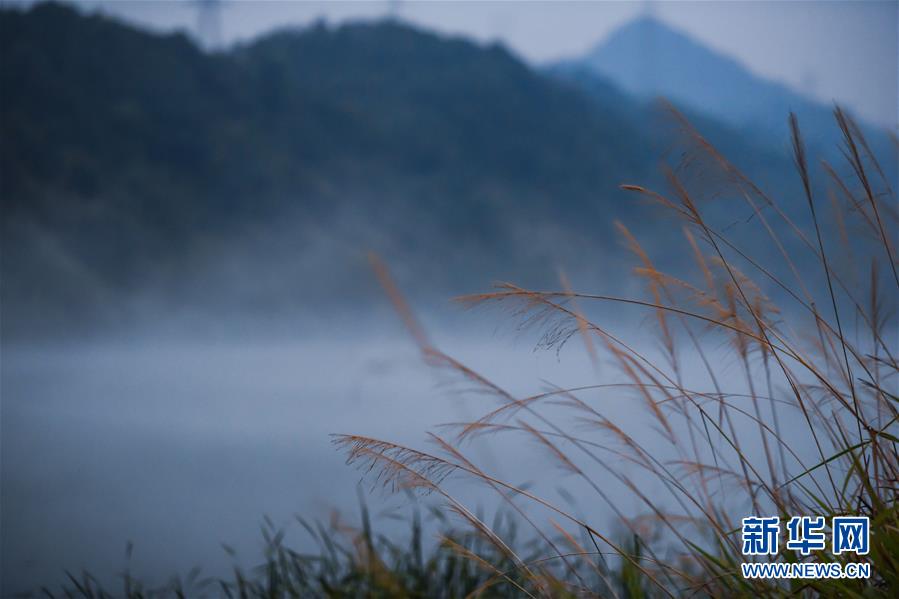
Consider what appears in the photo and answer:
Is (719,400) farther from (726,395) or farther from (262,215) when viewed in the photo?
(262,215)

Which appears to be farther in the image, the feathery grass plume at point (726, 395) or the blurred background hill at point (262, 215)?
the blurred background hill at point (262, 215)

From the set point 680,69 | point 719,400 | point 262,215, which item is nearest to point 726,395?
point 719,400

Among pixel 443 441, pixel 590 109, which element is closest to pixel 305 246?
pixel 590 109

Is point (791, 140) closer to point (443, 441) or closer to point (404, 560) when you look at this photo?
point (443, 441)

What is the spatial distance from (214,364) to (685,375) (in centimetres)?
624

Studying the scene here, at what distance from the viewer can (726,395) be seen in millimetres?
1019

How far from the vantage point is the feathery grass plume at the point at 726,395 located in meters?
0.94

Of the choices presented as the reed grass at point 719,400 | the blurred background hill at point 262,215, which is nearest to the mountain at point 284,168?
the blurred background hill at point 262,215

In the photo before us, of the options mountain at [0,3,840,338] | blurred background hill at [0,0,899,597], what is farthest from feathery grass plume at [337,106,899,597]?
mountain at [0,3,840,338]

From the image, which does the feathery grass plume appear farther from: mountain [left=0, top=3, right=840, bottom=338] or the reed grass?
mountain [left=0, top=3, right=840, bottom=338]

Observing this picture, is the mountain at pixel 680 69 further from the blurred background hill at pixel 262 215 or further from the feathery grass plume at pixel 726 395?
the feathery grass plume at pixel 726 395

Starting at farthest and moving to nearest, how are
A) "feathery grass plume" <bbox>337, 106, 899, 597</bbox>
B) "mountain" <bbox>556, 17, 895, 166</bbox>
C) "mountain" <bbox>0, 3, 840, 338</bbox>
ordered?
"mountain" <bbox>0, 3, 840, 338</bbox>, "mountain" <bbox>556, 17, 895, 166</bbox>, "feathery grass plume" <bbox>337, 106, 899, 597</bbox>

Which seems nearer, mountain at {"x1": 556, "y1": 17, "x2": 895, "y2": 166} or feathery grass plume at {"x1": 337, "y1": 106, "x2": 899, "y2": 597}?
feathery grass plume at {"x1": 337, "y1": 106, "x2": 899, "y2": 597}

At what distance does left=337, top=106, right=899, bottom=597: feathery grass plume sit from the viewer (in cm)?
94
